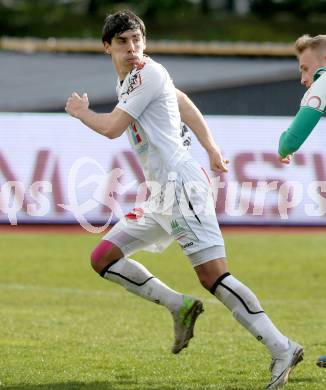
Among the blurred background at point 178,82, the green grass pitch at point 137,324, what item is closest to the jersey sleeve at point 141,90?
the green grass pitch at point 137,324

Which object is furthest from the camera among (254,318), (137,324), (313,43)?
(137,324)

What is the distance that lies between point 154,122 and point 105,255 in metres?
1.05

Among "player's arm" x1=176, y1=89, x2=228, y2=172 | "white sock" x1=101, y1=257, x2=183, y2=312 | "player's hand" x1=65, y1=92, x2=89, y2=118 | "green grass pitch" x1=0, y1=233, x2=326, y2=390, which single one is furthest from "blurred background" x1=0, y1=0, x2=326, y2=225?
"player's hand" x1=65, y1=92, x2=89, y2=118

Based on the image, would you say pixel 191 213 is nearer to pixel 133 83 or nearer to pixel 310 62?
pixel 133 83

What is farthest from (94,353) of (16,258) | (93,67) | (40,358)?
(93,67)

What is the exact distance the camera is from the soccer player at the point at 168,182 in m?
7.17

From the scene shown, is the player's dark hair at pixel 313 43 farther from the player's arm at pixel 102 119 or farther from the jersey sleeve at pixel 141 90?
the player's arm at pixel 102 119

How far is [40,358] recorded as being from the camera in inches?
330

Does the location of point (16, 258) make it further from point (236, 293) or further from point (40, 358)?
point (236, 293)

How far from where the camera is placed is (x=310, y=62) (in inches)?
274

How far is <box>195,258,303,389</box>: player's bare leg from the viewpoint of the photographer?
7066 mm

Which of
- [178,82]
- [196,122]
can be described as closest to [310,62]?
[196,122]

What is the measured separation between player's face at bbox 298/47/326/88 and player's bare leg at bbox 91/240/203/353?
1819mm

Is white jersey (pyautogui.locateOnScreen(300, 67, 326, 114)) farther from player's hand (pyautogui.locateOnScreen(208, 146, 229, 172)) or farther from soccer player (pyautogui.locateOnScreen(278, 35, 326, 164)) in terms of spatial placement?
player's hand (pyautogui.locateOnScreen(208, 146, 229, 172))
